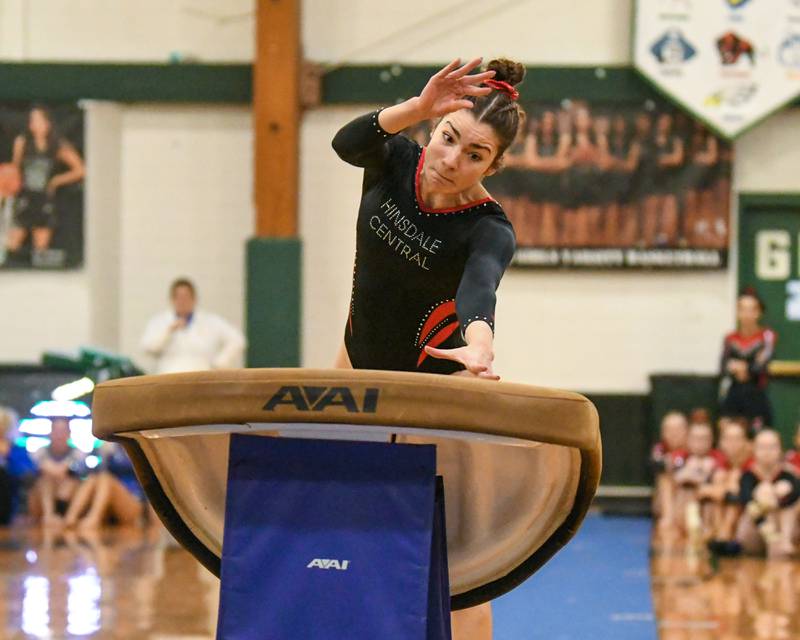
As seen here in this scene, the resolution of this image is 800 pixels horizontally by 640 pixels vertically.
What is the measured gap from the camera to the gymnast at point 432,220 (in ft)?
9.18

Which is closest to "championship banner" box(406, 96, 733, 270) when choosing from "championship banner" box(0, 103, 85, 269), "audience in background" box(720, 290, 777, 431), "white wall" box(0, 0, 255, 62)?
"audience in background" box(720, 290, 777, 431)

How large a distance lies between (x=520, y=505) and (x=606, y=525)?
679 centimetres

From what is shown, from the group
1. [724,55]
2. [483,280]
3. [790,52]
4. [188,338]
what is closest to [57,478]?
[188,338]

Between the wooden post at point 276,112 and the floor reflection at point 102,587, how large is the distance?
9.84 feet

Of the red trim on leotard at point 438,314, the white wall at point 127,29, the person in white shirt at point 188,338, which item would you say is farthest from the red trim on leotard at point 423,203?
the white wall at point 127,29

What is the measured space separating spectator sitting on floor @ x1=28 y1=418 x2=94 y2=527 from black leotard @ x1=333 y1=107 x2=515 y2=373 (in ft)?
19.1

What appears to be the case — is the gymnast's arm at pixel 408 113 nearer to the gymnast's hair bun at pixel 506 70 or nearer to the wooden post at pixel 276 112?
the gymnast's hair bun at pixel 506 70

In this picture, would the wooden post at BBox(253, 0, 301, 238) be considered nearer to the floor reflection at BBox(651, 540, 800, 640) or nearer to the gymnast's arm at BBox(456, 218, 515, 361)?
the floor reflection at BBox(651, 540, 800, 640)

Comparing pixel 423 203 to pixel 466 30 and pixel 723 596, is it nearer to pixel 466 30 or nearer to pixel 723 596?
pixel 723 596

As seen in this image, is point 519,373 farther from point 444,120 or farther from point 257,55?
point 444,120

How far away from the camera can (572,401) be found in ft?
6.85

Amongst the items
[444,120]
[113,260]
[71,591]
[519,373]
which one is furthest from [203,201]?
[444,120]

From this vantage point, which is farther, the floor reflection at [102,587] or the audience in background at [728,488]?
the audience in background at [728,488]

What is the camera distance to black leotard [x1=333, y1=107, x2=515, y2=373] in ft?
9.71
